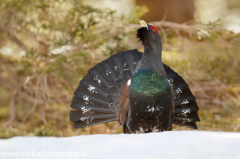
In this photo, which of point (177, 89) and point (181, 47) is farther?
point (181, 47)

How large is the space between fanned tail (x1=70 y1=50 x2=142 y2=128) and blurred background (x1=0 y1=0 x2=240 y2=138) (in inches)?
24.5

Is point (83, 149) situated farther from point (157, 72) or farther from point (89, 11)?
point (89, 11)

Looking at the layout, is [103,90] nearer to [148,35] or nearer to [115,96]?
[115,96]

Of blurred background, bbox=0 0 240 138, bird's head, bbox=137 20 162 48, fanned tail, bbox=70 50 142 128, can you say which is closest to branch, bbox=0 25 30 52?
blurred background, bbox=0 0 240 138

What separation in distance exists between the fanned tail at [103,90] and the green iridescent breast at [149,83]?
0.68 meters

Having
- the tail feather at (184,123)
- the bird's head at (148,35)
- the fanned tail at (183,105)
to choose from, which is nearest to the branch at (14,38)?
the bird's head at (148,35)

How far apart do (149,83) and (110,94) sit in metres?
0.86

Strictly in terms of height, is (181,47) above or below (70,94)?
above

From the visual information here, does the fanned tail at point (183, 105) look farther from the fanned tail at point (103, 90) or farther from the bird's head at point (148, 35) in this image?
the bird's head at point (148, 35)

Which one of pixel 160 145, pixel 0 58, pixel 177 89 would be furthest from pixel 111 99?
pixel 0 58

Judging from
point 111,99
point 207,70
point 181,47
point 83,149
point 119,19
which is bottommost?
point 83,149

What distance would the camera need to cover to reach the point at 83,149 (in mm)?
1730

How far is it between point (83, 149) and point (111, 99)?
1.73 m

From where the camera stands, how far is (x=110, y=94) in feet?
11.3
